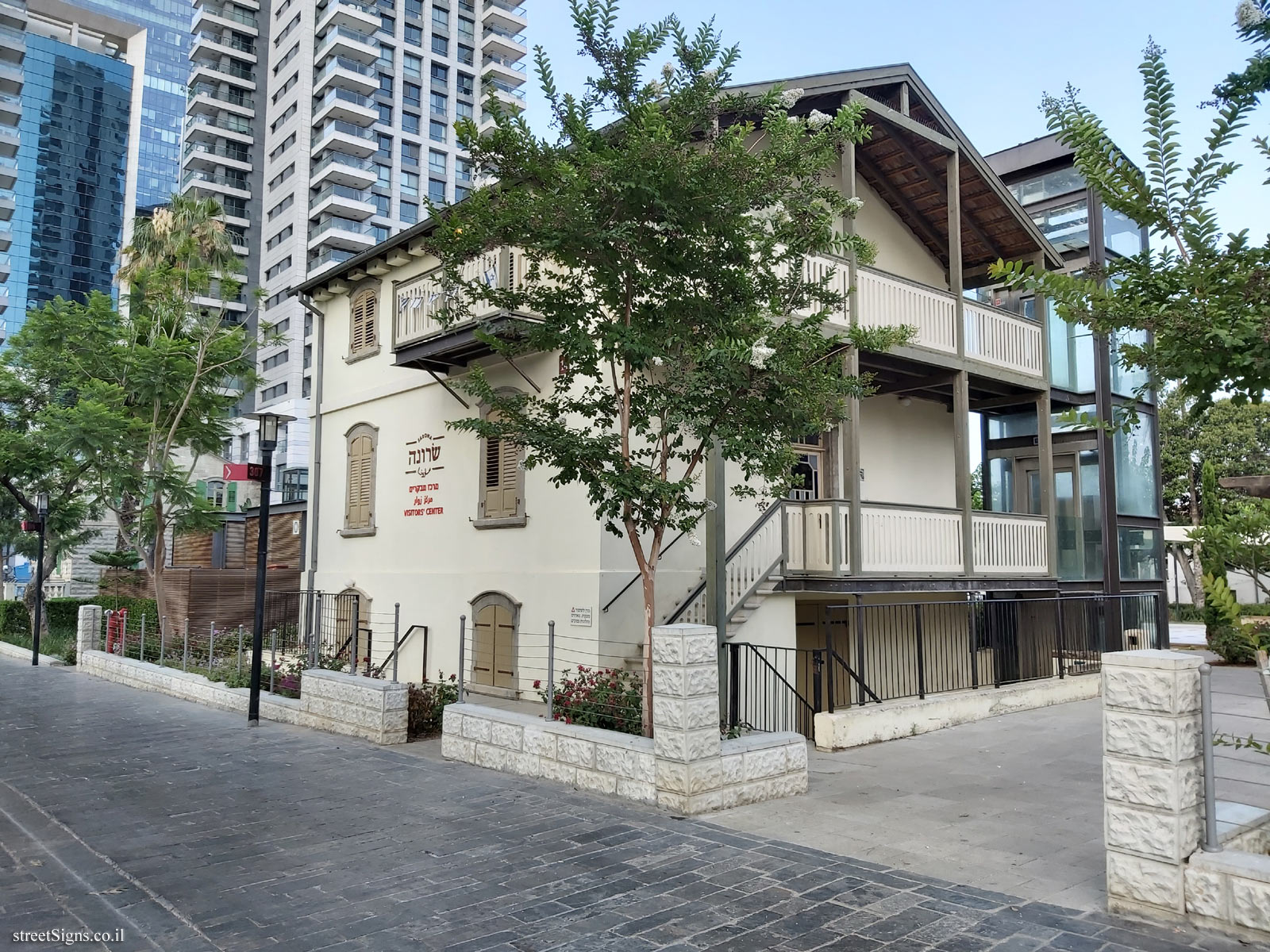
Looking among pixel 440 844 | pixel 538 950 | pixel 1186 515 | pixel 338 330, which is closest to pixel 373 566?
pixel 338 330

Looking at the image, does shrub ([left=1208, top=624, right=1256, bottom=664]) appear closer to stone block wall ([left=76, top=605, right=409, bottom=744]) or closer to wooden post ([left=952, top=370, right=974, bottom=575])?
wooden post ([left=952, top=370, right=974, bottom=575])

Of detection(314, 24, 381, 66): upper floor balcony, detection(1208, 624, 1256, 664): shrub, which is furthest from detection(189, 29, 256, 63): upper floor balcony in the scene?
detection(1208, 624, 1256, 664): shrub

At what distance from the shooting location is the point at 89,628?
19688 mm

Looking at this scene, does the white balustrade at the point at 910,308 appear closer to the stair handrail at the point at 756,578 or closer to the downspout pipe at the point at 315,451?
the stair handrail at the point at 756,578

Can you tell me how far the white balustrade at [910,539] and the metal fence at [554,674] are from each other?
3.64 meters

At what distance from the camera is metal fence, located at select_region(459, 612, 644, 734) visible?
9031 millimetres

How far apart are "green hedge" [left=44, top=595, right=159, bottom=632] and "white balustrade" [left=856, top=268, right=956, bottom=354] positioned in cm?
1608

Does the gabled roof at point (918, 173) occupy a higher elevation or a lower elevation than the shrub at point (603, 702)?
higher

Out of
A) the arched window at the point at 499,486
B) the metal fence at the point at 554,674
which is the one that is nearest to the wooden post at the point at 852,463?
the metal fence at the point at 554,674

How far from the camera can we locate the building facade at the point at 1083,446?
57.7 ft

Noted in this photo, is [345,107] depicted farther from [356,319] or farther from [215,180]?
[356,319]

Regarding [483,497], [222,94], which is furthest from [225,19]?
[483,497]

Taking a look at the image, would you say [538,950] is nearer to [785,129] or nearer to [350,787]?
[350,787]

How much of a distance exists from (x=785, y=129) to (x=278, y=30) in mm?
72228
